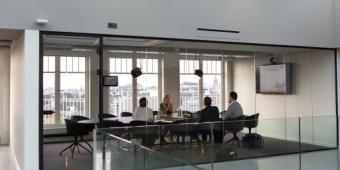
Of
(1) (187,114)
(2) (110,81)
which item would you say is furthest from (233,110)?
(2) (110,81)

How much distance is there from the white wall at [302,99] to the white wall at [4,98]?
6354 mm

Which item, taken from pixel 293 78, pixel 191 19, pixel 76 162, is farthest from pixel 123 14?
pixel 293 78

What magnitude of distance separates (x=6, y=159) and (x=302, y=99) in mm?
7159

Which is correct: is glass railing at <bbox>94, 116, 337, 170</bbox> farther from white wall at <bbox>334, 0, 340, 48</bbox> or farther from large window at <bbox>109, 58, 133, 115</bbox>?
white wall at <bbox>334, 0, 340, 48</bbox>

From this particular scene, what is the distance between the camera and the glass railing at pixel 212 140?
5.62 meters

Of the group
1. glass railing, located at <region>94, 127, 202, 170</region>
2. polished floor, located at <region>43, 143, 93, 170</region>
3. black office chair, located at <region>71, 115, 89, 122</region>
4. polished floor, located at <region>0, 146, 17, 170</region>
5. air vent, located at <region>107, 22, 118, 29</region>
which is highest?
air vent, located at <region>107, 22, 118, 29</region>

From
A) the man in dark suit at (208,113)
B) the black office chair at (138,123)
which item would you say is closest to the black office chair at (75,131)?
the black office chair at (138,123)

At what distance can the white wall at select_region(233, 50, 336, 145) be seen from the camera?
8680 millimetres

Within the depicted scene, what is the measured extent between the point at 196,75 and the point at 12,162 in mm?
4223

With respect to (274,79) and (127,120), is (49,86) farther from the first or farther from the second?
(274,79)

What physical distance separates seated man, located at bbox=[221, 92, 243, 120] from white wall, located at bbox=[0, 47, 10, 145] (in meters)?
6.14

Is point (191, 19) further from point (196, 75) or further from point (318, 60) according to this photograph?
point (318, 60)

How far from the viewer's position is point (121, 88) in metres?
7.23

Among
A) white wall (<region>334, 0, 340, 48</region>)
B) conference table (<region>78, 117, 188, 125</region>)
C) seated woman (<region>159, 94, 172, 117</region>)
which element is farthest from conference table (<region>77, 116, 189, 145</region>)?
white wall (<region>334, 0, 340, 48</region>)
